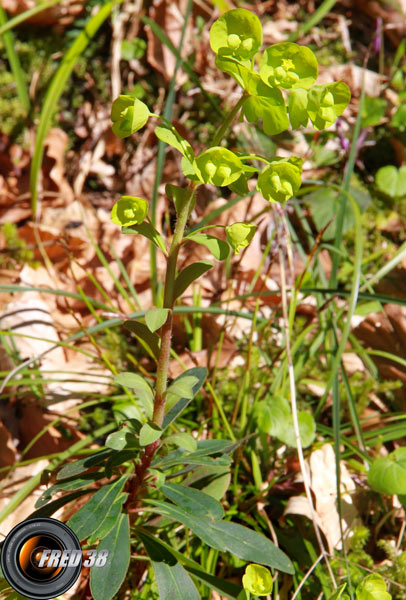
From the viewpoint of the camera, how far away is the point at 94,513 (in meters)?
1.04

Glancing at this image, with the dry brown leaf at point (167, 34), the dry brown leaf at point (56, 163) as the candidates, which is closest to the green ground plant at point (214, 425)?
the dry brown leaf at point (56, 163)

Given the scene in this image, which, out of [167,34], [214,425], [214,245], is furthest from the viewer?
[167,34]

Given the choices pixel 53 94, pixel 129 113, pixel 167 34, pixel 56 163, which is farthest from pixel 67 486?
pixel 167 34

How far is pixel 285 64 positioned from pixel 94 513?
0.90 meters

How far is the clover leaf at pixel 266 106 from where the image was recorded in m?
0.80

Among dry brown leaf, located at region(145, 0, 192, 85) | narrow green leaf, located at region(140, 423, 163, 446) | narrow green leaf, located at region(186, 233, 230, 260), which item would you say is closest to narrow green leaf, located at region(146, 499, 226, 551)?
narrow green leaf, located at region(140, 423, 163, 446)

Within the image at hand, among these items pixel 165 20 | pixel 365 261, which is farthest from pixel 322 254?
pixel 165 20

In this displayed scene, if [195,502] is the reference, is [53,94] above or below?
above

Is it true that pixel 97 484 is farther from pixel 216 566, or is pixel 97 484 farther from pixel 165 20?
pixel 165 20

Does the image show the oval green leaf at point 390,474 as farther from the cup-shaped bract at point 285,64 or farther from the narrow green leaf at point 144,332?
the cup-shaped bract at point 285,64

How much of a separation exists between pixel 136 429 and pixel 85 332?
0.50 m

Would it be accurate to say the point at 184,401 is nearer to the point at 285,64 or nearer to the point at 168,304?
the point at 168,304

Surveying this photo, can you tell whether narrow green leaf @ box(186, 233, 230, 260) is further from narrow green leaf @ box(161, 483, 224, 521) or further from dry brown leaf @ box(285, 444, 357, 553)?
dry brown leaf @ box(285, 444, 357, 553)
